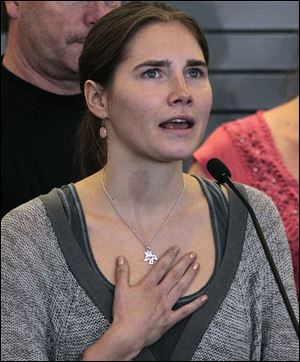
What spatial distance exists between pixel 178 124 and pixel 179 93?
7 centimetres

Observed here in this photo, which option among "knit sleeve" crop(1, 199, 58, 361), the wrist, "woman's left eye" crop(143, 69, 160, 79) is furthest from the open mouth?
the wrist

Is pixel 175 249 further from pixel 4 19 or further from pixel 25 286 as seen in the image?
pixel 4 19

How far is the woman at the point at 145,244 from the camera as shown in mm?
2160

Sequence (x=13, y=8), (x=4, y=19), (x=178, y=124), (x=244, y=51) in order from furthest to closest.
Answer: (x=244, y=51) < (x=4, y=19) < (x=13, y=8) < (x=178, y=124)

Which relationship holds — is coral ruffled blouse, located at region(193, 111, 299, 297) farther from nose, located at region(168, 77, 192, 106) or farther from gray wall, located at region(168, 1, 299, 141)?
nose, located at region(168, 77, 192, 106)

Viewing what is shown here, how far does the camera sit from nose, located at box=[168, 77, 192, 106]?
7.08ft

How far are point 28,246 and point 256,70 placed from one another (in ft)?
7.07

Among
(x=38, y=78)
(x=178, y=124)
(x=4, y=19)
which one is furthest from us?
(x=4, y=19)

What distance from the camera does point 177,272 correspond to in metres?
2.22

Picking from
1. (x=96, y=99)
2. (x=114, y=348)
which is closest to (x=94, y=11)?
(x=96, y=99)

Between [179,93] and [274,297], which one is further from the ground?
[179,93]

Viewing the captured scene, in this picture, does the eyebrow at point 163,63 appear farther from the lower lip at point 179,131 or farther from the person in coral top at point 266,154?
the person in coral top at point 266,154

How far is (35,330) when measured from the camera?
2.14 meters

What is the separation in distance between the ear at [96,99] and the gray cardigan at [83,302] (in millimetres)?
229
